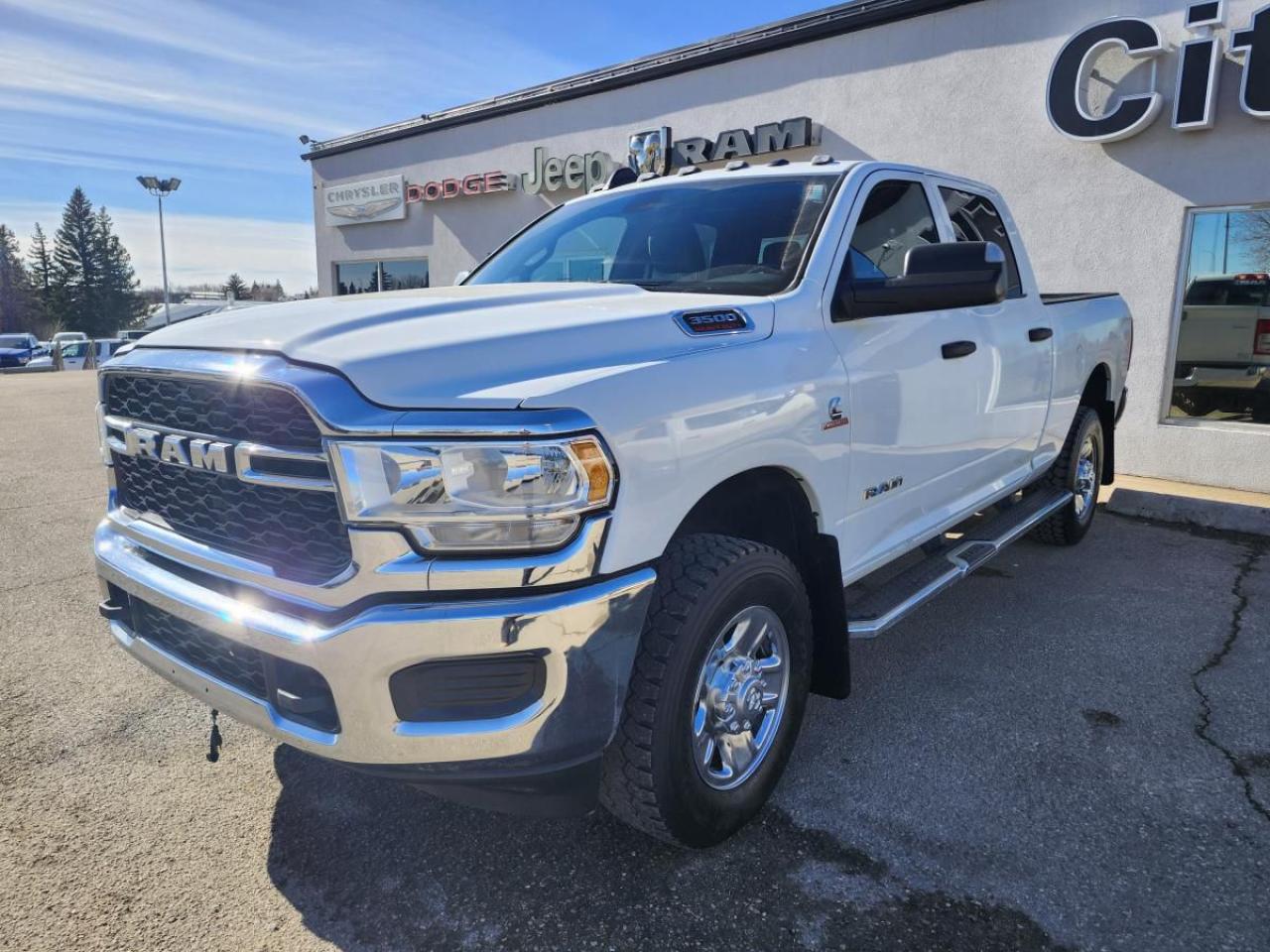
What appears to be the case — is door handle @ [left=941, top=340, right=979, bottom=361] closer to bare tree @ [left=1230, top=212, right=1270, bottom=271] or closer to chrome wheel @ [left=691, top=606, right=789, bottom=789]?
chrome wheel @ [left=691, top=606, right=789, bottom=789]

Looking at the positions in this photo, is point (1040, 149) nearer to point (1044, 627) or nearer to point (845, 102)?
point (845, 102)

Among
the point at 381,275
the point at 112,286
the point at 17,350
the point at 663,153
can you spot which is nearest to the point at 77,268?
the point at 112,286

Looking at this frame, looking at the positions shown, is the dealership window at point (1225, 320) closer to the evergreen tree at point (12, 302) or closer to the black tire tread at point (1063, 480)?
the black tire tread at point (1063, 480)

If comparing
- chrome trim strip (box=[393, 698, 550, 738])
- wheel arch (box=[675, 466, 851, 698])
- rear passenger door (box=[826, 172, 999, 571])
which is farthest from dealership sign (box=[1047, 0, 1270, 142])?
chrome trim strip (box=[393, 698, 550, 738])

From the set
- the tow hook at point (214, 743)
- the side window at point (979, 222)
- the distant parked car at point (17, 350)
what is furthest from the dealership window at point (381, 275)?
the distant parked car at point (17, 350)

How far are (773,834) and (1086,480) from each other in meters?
4.15

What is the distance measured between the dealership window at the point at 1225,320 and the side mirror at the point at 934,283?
562 cm

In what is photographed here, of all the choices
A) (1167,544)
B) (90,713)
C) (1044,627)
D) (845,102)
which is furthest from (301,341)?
(845,102)

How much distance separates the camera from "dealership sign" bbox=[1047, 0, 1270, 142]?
6.45 m

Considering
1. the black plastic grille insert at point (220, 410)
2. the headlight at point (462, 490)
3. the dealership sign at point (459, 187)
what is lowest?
the headlight at point (462, 490)

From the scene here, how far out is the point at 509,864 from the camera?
8.11ft

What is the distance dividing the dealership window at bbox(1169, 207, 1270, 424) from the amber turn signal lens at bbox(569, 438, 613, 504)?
720 centimetres

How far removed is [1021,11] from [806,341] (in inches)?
264

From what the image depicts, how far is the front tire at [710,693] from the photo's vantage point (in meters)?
2.16
